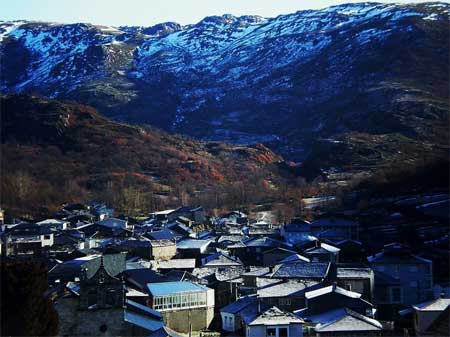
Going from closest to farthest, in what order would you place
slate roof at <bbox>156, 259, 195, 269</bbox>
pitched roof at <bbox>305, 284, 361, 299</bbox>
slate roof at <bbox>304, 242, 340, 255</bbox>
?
pitched roof at <bbox>305, 284, 361, 299</bbox> < slate roof at <bbox>156, 259, 195, 269</bbox> < slate roof at <bbox>304, 242, 340, 255</bbox>

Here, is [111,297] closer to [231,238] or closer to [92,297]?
[92,297]

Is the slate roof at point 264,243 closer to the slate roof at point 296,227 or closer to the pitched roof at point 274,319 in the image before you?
the slate roof at point 296,227

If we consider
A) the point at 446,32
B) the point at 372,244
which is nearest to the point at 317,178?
the point at 372,244

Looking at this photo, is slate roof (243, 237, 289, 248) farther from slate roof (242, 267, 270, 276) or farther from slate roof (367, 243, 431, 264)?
slate roof (242, 267, 270, 276)

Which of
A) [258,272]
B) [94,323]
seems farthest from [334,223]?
[94,323]

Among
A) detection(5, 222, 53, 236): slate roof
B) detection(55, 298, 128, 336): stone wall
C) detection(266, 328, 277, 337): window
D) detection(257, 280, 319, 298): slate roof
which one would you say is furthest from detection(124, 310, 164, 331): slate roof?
detection(5, 222, 53, 236): slate roof
